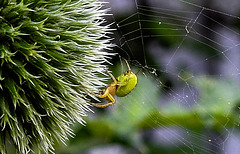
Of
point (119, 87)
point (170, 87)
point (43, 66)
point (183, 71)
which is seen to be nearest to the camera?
point (43, 66)

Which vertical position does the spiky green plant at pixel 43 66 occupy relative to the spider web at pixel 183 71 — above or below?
above

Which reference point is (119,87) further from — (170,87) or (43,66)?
(170,87)

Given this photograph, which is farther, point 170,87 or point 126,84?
point 170,87

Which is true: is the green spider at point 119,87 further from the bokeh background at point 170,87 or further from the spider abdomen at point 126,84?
the bokeh background at point 170,87

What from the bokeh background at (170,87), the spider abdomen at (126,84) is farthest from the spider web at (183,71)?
the spider abdomen at (126,84)

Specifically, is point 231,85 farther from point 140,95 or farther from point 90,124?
point 90,124

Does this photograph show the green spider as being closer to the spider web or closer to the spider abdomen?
the spider abdomen

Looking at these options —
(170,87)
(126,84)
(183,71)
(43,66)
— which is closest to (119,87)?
(126,84)
